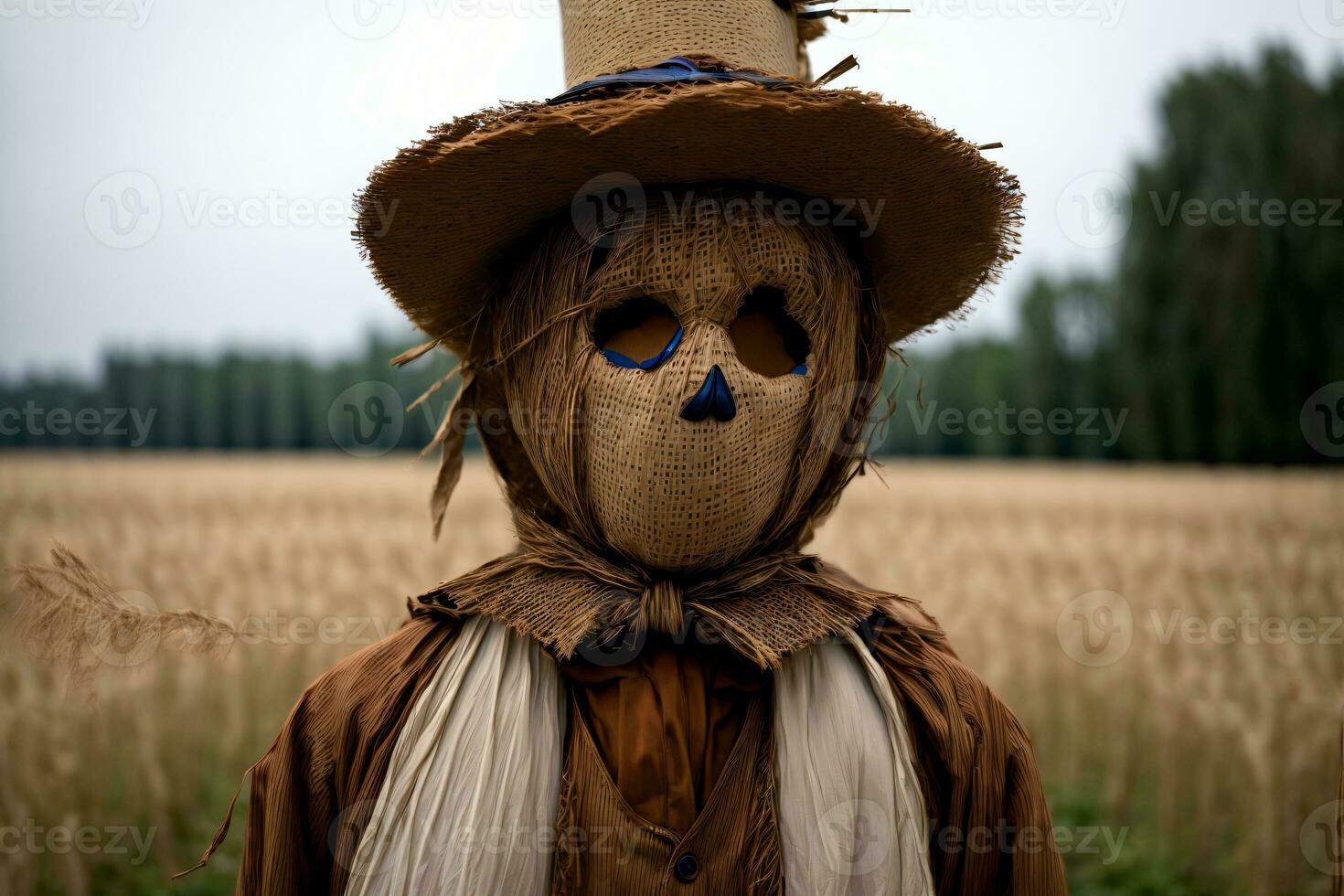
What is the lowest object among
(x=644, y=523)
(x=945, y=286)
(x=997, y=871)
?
(x=997, y=871)

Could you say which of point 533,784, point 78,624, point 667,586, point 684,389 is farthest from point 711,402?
point 78,624

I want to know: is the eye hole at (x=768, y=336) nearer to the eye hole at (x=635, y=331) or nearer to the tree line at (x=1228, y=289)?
the eye hole at (x=635, y=331)

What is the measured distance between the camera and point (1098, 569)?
6.11 metres

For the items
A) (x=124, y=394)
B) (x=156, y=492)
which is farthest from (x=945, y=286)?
(x=124, y=394)

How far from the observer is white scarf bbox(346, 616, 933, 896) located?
1507 millimetres

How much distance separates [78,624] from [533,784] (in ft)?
2.81

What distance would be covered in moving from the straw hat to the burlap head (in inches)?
3.7

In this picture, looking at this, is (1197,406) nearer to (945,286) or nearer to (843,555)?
(843,555)

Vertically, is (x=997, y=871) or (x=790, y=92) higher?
(x=790, y=92)

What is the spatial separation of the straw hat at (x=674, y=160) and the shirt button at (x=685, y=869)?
43.6 inches

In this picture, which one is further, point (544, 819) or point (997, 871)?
point (997, 871)

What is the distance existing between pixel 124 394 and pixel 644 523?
27.3 metres

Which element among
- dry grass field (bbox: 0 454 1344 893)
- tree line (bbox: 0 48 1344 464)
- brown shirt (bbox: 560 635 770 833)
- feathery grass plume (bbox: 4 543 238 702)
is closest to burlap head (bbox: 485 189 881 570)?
brown shirt (bbox: 560 635 770 833)

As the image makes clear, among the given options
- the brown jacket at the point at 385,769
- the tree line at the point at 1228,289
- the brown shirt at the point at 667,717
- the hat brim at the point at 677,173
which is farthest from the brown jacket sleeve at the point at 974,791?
the tree line at the point at 1228,289
